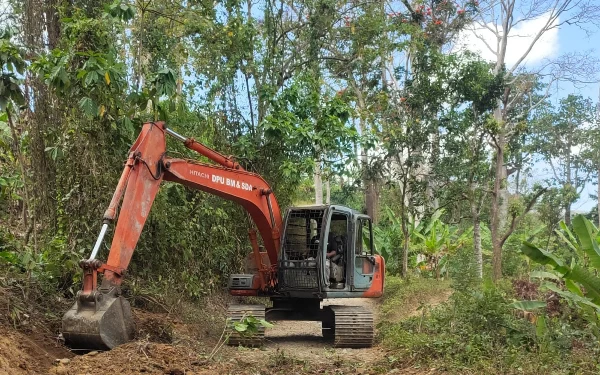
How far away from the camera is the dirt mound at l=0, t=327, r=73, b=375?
5.25m

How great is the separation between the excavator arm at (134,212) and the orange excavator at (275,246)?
0.04ft

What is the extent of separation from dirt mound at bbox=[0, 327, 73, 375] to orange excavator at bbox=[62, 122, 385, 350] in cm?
74

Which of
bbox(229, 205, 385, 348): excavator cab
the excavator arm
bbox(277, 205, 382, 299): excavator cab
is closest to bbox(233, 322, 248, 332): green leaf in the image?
bbox(229, 205, 385, 348): excavator cab

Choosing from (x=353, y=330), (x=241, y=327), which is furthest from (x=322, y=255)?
(x=241, y=327)

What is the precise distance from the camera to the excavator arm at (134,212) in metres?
6.09

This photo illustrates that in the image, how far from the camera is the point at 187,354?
6594mm

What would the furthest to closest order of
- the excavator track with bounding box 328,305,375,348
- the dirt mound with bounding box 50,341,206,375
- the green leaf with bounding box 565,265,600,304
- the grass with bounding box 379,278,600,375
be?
the excavator track with bounding box 328,305,375,348
the green leaf with bounding box 565,265,600,304
the grass with bounding box 379,278,600,375
the dirt mound with bounding box 50,341,206,375

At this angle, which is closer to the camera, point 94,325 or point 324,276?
point 94,325

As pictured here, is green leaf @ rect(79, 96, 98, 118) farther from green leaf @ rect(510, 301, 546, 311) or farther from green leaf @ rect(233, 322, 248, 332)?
green leaf @ rect(510, 301, 546, 311)

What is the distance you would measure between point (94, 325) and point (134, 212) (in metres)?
1.39

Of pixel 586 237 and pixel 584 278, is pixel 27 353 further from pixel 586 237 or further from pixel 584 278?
Answer: pixel 586 237

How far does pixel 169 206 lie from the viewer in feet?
34.6

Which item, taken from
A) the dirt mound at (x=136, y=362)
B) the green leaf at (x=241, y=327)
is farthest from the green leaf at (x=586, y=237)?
the dirt mound at (x=136, y=362)

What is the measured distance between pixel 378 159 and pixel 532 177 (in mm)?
21506
